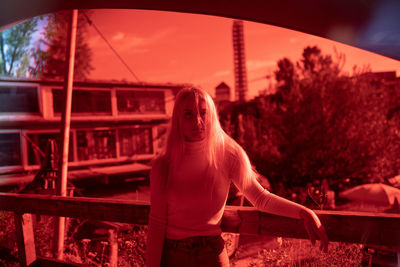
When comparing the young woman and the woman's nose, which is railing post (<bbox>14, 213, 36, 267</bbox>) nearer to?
the young woman

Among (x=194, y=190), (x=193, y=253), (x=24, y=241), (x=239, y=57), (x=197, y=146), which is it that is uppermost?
(x=239, y=57)

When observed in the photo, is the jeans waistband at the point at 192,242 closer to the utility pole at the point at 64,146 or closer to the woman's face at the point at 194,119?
the woman's face at the point at 194,119

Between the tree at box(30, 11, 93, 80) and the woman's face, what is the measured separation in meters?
9.98

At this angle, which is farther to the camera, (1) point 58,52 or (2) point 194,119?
(1) point 58,52

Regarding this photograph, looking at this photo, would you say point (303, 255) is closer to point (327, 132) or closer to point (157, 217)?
point (157, 217)

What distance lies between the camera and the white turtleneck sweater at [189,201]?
1220 millimetres

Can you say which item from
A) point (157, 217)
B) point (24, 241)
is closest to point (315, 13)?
point (157, 217)

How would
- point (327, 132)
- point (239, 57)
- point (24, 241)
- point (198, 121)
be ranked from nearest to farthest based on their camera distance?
1. point (198, 121)
2. point (24, 241)
3. point (327, 132)
4. point (239, 57)

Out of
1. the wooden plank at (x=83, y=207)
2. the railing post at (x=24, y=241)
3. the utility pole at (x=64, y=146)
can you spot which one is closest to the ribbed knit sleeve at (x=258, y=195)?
the wooden plank at (x=83, y=207)

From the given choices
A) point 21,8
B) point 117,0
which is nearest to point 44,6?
point 21,8

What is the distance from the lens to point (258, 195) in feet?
4.09

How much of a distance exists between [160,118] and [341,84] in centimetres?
860

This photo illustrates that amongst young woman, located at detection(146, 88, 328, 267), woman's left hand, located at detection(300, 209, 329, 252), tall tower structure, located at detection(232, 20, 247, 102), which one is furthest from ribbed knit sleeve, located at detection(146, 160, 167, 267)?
tall tower structure, located at detection(232, 20, 247, 102)

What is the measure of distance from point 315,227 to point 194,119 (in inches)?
24.9
